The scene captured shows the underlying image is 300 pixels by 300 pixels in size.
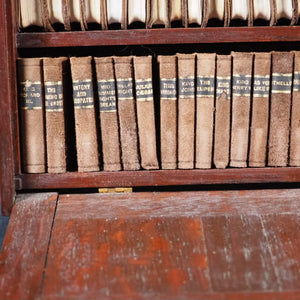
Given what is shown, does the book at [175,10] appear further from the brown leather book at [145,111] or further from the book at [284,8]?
the book at [284,8]

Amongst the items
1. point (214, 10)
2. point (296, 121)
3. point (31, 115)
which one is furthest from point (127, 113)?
point (296, 121)

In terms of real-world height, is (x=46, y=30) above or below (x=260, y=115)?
above

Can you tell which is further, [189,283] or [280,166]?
[280,166]

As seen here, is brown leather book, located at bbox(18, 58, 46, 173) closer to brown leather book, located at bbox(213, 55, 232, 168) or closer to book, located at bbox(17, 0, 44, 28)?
book, located at bbox(17, 0, 44, 28)

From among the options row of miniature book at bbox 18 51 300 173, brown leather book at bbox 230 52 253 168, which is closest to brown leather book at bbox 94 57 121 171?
row of miniature book at bbox 18 51 300 173

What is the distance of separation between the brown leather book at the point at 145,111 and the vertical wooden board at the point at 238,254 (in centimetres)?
25

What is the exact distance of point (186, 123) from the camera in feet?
4.09

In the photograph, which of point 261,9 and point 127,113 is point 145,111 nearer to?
point 127,113

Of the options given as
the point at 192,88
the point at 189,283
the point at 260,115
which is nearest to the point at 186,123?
the point at 192,88

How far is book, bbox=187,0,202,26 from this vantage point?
1.20 meters

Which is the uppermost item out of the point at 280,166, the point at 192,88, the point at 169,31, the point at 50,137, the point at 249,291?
the point at 169,31

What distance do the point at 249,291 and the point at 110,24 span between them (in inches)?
31.5

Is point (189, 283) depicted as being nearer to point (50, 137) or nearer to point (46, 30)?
point (50, 137)

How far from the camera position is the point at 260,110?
1244 mm
